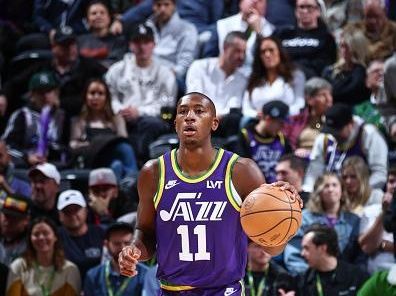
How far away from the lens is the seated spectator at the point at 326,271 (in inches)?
368

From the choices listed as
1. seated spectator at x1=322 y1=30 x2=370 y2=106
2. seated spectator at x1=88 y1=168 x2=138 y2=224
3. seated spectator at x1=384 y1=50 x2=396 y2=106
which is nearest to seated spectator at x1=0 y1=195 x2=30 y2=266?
seated spectator at x1=88 y1=168 x2=138 y2=224

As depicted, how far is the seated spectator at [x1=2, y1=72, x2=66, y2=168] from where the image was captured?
1237 cm

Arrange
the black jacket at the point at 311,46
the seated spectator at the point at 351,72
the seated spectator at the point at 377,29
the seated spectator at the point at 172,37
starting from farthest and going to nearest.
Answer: the seated spectator at the point at 172,37, the black jacket at the point at 311,46, the seated spectator at the point at 377,29, the seated spectator at the point at 351,72

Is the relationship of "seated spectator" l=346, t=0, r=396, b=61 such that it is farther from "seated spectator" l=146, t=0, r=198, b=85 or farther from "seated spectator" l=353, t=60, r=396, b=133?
"seated spectator" l=146, t=0, r=198, b=85

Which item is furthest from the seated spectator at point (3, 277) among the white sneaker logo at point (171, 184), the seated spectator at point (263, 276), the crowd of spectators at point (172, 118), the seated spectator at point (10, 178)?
the white sneaker logo at point (171, 184)

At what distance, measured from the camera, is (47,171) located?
11141 mm

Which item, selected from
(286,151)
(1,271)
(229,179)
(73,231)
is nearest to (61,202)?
(73,231)

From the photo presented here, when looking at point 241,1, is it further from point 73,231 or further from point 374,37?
point 73,231

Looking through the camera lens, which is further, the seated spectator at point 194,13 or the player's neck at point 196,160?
the seated spectator at point 194,13

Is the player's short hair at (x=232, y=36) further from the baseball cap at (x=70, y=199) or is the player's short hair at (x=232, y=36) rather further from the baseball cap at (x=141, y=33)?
the baseball cap at (x=70, y=199)

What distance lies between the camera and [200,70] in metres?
12.6

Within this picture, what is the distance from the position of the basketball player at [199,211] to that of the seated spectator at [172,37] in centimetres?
645

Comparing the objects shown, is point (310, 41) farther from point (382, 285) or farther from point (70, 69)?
point (382, 285)

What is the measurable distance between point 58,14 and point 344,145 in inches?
216
